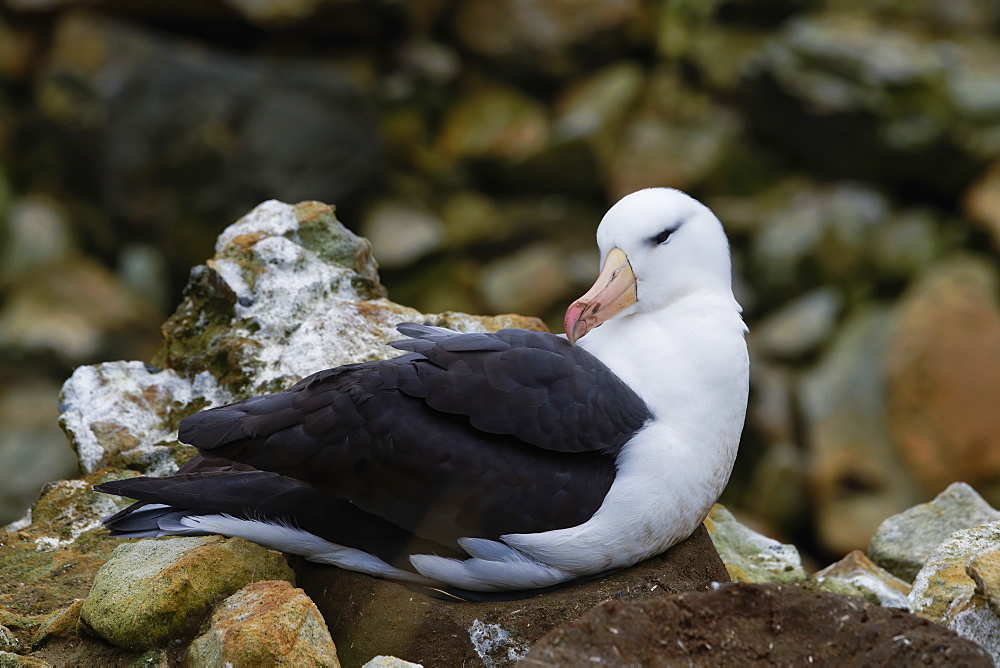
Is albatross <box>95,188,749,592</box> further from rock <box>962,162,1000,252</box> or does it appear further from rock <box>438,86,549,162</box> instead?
rock <box>438,86,549,162</box>

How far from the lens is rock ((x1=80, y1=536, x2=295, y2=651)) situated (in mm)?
4035

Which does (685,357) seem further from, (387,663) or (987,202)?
(987,202)

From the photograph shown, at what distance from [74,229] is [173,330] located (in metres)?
9.19

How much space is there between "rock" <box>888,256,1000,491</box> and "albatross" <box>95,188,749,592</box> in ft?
22.5

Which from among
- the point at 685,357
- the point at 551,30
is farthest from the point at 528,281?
the point at 685,357

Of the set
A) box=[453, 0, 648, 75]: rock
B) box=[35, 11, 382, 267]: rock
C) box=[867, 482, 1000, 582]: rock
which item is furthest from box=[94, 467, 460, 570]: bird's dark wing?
box=[453, 0, 648, 75]: rock

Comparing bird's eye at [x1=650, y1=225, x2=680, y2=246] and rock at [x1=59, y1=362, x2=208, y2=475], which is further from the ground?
bird's eye at [x1=650, y1=225, x2=680, y2=246]

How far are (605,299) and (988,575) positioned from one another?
172 centimetres

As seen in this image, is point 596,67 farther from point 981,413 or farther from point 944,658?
point 944,658

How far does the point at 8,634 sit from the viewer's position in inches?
161

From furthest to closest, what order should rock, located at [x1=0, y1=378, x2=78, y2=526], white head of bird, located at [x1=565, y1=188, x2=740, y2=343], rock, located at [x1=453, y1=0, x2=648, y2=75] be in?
rock, located at [x1=453, y1=0, x2=648, y2=75]
rock, located at [x1=0, y1=378, x2=78, y2=526]
white head of bird, located at [x1=565, y1=188, x2=740, y2=343]

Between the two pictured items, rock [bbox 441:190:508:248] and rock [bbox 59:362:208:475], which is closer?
rock [bbox 59:362:208:475]

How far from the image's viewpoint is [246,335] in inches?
219

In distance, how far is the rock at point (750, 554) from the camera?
208 inches
